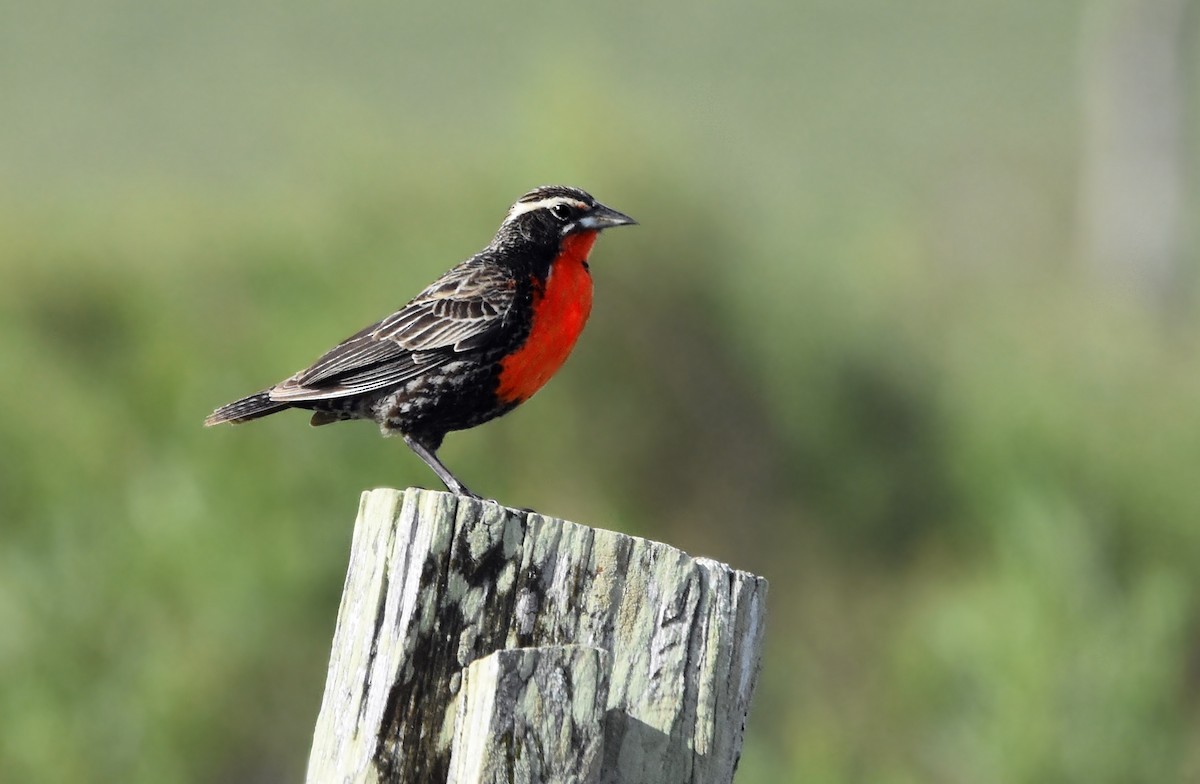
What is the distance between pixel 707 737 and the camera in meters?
3.85

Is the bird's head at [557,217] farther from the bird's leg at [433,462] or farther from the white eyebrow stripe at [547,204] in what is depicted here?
the bird's leg at [433,462]

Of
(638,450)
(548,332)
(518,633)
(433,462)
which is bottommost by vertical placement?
(518,633)

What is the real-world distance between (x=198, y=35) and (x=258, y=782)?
67.7 metres

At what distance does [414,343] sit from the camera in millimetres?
6082

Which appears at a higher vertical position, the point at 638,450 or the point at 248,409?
the point at 638,450

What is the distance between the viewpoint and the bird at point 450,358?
600cm

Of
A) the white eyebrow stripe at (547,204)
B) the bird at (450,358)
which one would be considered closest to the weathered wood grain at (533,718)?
the bird at (450,358)

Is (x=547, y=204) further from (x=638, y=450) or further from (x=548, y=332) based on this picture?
(x=638, y=450)

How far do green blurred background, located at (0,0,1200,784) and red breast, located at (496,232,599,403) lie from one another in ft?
19.1

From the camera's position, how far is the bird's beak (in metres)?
6.45

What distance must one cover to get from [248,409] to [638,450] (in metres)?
8.90

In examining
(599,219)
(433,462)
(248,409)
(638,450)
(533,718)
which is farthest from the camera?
(638,450)

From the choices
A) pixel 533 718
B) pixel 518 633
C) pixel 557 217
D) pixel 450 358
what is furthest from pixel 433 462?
pixel 533 718

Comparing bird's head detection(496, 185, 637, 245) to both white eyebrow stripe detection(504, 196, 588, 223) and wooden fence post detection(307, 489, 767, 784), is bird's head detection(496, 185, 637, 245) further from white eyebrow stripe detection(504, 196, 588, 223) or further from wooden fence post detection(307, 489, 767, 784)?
wooden fence post detection(307, 489, 767, 784)
